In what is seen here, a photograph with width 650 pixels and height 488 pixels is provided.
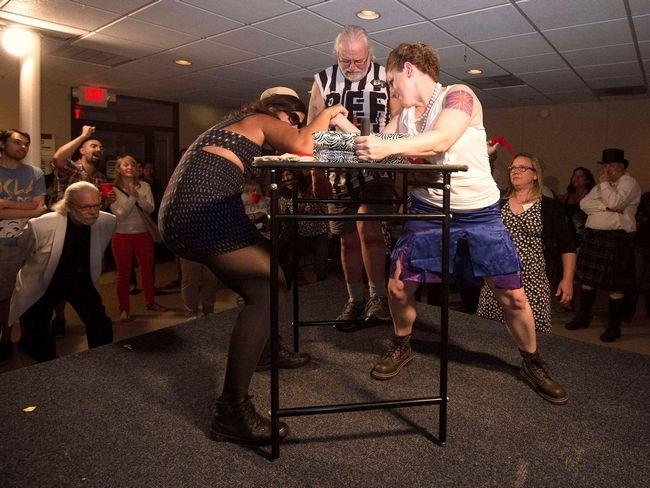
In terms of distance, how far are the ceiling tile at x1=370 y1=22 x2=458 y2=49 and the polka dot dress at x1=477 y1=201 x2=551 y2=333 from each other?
100 inches

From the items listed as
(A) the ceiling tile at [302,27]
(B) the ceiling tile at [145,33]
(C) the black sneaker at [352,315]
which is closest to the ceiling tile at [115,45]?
(B) the ceiling tile at [145,33]

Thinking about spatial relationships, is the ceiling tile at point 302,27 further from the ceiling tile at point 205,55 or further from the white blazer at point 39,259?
the white blazer at point 39,259

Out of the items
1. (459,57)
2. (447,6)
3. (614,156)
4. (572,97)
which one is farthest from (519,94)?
(447,6)

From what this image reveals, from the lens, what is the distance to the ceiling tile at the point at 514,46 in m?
4.75

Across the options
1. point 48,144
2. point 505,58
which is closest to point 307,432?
point 505,58

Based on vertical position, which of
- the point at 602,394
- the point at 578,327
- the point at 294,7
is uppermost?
the point at 294,7

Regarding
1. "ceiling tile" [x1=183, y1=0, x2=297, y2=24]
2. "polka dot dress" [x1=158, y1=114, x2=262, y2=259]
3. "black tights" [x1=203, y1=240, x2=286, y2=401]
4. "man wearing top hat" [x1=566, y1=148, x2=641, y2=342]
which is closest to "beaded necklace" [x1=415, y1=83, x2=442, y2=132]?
"polka dot dress" [x1=158, y1=114, x2=262, y2=259]

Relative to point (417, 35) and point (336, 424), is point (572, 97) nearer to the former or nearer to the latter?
point (417, 35)

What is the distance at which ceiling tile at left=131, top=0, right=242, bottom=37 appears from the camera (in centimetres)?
409

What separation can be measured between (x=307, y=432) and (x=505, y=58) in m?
5.37

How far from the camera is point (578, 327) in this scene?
14.3ft

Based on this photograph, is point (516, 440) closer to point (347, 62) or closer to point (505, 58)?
point (347, 62)

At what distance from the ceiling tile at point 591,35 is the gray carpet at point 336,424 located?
353 centimetres

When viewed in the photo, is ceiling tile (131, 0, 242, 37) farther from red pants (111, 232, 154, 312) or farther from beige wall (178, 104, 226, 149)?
beige wall (178, 104, 226, 149)
